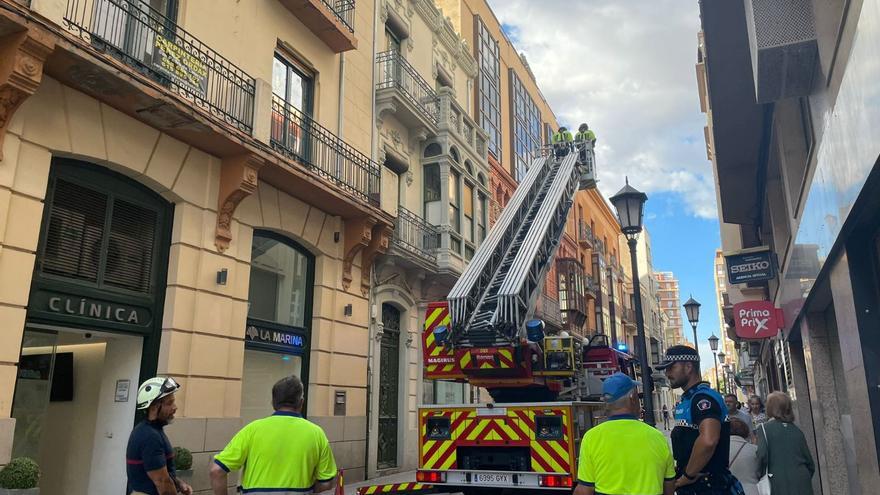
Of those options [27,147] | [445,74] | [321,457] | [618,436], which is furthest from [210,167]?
[445,74]

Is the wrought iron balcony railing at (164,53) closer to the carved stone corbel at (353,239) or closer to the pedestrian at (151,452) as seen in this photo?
the carved stone corbel at (353,239)

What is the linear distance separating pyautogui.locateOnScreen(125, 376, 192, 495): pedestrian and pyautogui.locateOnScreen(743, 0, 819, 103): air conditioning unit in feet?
19.8

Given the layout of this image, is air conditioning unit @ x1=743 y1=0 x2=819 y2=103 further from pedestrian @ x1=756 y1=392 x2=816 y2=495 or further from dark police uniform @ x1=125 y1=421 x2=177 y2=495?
dark police uniform @ x1=125 y1=421 x2=177 y2=495

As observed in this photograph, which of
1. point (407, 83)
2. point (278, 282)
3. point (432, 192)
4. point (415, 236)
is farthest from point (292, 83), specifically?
point (432, 192)

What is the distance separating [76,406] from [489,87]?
2027cm

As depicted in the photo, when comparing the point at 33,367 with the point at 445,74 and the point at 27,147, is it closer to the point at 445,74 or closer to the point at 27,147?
the point at 27,147

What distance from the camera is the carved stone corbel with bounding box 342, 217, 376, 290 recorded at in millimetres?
13824

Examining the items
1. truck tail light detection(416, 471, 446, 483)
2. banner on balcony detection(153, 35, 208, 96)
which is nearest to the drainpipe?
truck tail light detection(416, 471, 446, 483)

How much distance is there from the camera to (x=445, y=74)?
21.0 metres

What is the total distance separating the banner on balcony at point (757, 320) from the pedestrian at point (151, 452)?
32.1 feet

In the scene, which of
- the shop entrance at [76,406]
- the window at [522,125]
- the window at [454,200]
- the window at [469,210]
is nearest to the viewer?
the shop entrance at [76,406]

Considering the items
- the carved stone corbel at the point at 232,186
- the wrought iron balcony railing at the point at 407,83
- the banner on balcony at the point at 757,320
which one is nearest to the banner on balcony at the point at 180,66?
the carved stone corbel at the point at 232,186

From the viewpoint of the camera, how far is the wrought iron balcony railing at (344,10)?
14242 millimetres

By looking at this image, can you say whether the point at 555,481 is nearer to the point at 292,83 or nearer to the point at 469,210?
the point at 292,83
